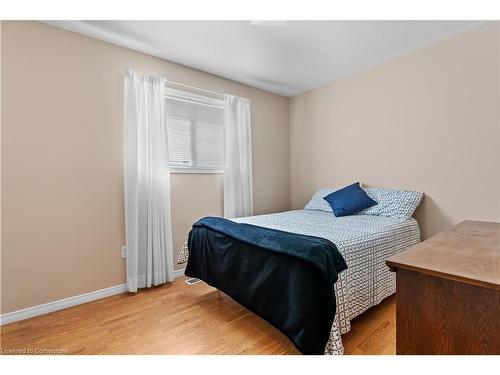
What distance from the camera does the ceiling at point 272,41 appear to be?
6.94 ft

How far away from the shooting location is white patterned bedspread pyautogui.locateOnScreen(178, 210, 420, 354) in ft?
4.97

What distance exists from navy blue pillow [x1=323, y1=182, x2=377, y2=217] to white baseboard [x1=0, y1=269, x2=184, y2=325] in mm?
2382

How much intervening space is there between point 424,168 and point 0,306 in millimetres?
3933

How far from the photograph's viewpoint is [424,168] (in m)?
2.55

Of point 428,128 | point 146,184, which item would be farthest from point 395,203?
point 146,184

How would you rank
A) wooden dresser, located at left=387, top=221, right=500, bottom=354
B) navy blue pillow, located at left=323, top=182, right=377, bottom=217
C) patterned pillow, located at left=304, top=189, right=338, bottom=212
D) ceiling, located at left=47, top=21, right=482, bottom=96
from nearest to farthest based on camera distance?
wooden dresser, located at left=387, top=221, right=500, bottom=354 < ceiling, located at left=47, top=21, right=482, bottom=96 < navy blue pillow, located at left=323, top=182, right=377, bottom=217 < patterned pillow, located at left=304, top=189, right=338, bottom=212

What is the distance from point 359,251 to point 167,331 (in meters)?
1.46

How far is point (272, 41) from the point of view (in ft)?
7.74

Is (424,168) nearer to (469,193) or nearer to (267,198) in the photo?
(469,193)

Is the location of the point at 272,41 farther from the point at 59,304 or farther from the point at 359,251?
the point at 59,304

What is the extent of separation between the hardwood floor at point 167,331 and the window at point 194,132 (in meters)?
1.49

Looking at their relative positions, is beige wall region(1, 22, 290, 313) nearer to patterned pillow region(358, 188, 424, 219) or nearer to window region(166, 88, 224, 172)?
window region(166, 88, 224, 172)

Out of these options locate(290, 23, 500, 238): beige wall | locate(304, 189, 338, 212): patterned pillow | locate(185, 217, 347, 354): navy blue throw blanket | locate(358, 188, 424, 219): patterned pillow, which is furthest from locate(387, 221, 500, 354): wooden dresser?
locate(304, 189, 338, 212): patterned pillow
